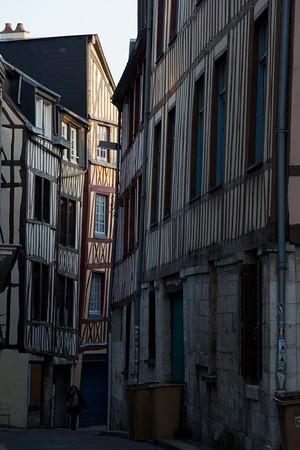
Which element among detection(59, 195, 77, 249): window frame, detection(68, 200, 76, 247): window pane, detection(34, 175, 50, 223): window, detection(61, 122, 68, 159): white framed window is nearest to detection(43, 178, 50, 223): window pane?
detection(34, 175, 50, 223): window

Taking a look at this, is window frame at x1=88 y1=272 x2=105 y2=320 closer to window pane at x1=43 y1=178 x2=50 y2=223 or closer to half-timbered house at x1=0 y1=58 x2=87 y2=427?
half-timbered house at x1=0 y1=58 x2=87 y2=427

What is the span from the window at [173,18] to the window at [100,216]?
2121 cm

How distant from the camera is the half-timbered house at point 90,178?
41.5 m

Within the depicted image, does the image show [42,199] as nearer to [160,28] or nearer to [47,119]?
[47,119]

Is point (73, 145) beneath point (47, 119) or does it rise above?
beneath

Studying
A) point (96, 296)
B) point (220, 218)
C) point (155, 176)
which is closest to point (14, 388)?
point (96, 296)

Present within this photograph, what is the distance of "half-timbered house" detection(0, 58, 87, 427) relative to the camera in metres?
34.4

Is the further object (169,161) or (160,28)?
(160,28)

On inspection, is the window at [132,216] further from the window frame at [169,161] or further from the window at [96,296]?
the window at [96,296]

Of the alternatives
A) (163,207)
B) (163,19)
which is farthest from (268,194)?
(163,19)

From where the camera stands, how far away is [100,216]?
43.0 metres

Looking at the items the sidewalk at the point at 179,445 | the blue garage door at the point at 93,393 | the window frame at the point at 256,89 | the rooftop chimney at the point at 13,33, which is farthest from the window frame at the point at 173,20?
the rooftop chimney at the point at 13,33

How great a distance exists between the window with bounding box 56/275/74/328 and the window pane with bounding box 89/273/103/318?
2060mm

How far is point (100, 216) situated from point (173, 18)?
22068 mm
